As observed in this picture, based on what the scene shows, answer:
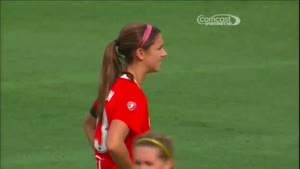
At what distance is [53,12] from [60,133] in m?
3.85

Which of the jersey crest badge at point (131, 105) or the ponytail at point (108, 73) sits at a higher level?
the ponytail at point (108, 73)

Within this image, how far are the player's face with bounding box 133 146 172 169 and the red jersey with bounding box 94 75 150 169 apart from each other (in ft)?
1.82

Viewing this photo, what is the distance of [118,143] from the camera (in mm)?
5613

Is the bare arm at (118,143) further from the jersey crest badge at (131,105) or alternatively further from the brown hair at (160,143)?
the brown hair at (160,143)

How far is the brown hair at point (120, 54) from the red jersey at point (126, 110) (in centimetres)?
9

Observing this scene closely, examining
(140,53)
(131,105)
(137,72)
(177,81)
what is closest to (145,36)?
(140,53)

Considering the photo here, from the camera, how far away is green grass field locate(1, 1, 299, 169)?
10.4 meters

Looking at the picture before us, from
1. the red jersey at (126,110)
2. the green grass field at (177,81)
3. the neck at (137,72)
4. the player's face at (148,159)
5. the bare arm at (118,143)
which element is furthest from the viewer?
the green grass field at (177,81)

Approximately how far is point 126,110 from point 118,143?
0.74 ft

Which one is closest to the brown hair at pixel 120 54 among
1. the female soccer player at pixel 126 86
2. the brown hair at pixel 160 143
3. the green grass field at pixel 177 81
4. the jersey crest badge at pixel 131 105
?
the female soccer player at pixel 126 86

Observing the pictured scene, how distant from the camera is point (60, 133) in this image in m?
11.0

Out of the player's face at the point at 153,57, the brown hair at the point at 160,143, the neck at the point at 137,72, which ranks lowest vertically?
the brown hair at the point at 160,143

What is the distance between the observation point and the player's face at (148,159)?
512 cm

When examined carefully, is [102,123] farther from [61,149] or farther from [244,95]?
[244,95]
